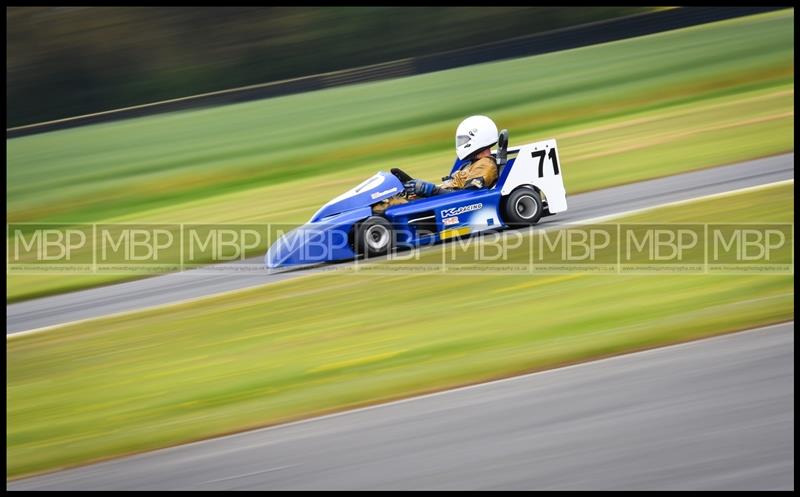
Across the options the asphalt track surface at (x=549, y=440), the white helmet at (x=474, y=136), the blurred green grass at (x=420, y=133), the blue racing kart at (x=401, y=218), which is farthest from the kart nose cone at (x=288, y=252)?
the asphalt track surface at (x=549, y=440)

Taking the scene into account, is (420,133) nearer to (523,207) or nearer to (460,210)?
(523,207)

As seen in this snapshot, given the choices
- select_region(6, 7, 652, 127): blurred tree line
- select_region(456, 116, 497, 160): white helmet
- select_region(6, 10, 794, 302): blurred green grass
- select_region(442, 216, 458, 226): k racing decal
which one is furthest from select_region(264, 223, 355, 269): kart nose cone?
select_region(6, 7, 652, 127): blurred tree line

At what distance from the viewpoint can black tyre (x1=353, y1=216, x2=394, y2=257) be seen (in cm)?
834

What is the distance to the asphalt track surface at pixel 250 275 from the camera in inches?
331

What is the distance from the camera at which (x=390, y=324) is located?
21.5 feet

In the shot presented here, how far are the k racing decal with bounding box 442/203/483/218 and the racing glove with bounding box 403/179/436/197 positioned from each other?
0.32m

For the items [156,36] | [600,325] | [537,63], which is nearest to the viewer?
[600,325]

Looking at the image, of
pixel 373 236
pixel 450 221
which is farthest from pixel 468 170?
pixel 373 236

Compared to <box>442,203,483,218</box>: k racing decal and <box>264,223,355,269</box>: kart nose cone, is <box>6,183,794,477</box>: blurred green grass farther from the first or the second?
<box>442,203,483,218</box>: k racing decal

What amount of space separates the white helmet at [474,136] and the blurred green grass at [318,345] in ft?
6.04

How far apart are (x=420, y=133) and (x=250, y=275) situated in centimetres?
806

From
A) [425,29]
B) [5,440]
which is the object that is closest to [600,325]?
[5,440]

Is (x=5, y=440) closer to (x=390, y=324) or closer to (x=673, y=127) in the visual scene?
(x=390, y=324)

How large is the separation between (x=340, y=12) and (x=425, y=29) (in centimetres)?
244
